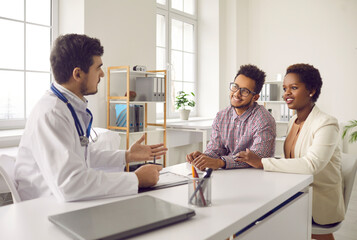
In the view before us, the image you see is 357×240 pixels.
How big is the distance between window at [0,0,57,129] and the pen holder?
2.64 m

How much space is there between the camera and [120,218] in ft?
2.87

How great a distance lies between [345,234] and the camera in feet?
8.57

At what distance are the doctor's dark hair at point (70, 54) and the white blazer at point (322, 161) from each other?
0.93 metres

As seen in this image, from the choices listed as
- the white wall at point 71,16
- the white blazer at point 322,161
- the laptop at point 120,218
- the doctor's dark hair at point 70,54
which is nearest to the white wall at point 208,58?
the white wall at point 71,16

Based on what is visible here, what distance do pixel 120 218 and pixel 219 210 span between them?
12.4 inches

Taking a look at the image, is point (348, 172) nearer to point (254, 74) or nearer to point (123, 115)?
point (254, 74)

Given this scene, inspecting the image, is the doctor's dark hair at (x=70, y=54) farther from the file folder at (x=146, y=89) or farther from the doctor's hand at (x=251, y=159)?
the file folder at (x=146, y=89)

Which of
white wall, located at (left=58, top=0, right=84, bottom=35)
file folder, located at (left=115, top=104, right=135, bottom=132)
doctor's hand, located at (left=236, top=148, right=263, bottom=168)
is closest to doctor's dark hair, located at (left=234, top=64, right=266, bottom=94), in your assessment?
doctor's hand, located at (left=236, top=148, right=263, bottom=168)

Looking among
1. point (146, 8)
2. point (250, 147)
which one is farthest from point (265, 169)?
point (146, 8)

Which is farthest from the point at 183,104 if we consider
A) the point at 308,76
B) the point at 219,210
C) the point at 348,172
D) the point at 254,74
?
the point at 219,210

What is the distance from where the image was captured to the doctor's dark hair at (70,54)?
4.27 ft

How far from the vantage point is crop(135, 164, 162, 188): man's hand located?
1.22 metres

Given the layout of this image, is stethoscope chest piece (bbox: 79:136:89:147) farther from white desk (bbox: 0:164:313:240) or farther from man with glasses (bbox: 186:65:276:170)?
man with glasses (bbox: 186:65:276:170)

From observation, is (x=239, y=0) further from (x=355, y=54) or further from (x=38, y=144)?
(x=38, y=144)
